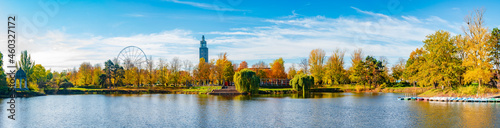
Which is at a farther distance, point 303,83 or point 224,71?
point 224,71

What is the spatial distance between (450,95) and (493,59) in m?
7.78

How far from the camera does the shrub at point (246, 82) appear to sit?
68.7 m

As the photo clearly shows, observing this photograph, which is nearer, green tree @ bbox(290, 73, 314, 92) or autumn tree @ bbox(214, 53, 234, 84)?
green tree @ bbox(290, 73, 314, 92)

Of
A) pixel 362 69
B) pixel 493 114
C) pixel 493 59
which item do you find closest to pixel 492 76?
pixel 493 59

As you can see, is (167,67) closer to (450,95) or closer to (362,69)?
(362,69)

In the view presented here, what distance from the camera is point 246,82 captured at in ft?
226

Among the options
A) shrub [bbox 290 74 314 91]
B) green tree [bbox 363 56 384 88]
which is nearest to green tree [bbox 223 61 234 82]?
shrub [bbox 290 74 314 91]

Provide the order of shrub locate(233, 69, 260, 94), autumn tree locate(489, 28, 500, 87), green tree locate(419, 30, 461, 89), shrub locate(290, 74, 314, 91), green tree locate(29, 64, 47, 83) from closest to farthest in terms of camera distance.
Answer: autumn tree locate(489, 28, 500, 87)
green tree locate(419, 30, 461, 89)
shrub locate(233, 69, 260, 94)
shrub locate(290, 74, 314, 91)
green tree locate(29, 64, 47, 83)

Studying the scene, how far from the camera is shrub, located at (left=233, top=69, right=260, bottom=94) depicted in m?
68.7

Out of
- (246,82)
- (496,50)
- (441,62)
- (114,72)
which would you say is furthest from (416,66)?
(114,72)

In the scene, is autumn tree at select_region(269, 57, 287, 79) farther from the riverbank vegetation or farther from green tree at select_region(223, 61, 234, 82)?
green tree at select_region(223, 61, 234, 82)

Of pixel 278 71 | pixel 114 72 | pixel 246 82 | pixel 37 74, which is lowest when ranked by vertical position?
pixel 246 82

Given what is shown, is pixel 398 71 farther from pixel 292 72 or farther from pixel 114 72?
pixel 114 72

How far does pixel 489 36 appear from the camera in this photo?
4850cm
